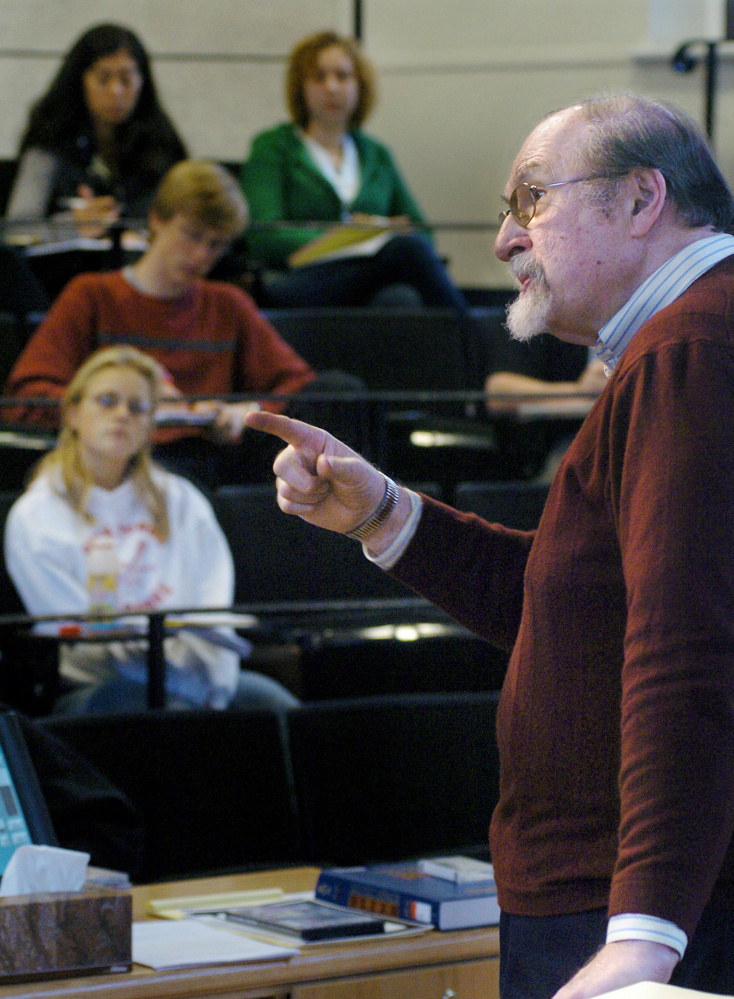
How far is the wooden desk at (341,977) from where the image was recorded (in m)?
1.25

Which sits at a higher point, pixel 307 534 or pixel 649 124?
pixel 649 124

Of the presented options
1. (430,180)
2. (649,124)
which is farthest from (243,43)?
(649,124)

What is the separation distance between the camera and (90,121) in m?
3.90

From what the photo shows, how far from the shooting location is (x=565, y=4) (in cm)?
495

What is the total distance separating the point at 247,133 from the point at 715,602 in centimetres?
456

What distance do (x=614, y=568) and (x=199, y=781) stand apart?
3.99 ft

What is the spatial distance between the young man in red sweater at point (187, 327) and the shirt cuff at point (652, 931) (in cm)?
225

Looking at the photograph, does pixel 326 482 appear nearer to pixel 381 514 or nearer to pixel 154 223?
pixel 381 514

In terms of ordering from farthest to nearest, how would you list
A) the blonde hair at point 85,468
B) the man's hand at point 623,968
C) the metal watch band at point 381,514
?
1. the blonde hair at point 85,468
2. the metal watch band at point 381,514
3. the man's hand at point 623,968

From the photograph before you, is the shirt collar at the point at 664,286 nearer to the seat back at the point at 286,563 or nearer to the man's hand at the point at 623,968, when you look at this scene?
the man's hand at the point at 623,968

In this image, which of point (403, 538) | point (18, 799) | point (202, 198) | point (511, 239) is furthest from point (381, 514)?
point (202, 198)

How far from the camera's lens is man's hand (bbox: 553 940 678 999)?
780 millimetres

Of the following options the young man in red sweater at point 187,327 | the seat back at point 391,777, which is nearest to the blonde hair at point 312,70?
the young man in red sweater at point 187,327

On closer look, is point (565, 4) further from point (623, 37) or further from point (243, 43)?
point (243, 43)
